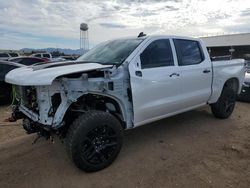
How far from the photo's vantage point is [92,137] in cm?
381

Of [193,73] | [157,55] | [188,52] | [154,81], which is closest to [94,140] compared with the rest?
[154,81]

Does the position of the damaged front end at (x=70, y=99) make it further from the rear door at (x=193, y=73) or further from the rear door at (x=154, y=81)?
the rear door at (x=193, y=73)

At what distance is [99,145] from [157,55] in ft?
6.19

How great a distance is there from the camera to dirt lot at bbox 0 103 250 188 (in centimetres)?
366

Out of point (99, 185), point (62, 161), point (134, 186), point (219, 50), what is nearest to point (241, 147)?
point (134, 186)

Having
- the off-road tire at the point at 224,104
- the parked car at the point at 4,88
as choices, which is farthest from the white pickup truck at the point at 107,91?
the parked car at the point at 4,88

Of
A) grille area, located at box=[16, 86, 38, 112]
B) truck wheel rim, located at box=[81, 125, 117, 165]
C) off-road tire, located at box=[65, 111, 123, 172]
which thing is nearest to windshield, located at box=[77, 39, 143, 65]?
off-road tire, located at box=[65, 111, 123, 172]

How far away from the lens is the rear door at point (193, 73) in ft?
16.8

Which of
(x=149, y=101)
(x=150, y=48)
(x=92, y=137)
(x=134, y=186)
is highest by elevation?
(x=150, y=48)

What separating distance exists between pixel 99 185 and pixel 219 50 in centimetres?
Result: 4941

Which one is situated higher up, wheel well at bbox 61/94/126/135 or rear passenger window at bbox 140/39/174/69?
rear passenger window at bbox 140/39/174/69

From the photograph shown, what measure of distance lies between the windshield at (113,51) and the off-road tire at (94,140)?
3.37ft

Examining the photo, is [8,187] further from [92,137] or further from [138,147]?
[138,147]

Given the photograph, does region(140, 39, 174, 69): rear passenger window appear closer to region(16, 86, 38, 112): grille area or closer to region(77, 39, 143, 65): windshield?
region(77, 39, 143, 65): windshield
